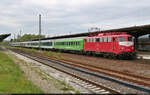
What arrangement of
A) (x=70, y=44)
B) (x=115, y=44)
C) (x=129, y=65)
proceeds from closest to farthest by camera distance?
(x=129, y=65) → (x=115, y=44) → (x=70, y=44)

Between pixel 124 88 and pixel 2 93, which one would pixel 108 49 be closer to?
pixel 124 88

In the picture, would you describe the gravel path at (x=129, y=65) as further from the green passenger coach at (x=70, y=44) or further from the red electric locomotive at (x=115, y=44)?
the green passenger coach at (x=70, y=44)

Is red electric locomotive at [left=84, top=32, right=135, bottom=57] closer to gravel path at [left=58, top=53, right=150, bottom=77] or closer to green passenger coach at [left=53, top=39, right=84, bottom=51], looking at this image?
gravel path at [left=58, top=53, right=150, bottom=77]

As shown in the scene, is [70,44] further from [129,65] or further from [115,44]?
[129,65]

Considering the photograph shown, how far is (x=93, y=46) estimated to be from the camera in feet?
85.8

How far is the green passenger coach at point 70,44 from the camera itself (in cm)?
3086

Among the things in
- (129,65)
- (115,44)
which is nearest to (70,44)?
(115,44)

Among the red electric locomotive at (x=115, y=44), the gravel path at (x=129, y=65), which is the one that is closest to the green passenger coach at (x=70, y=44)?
the red electric locomotive at (x=115, y=44)

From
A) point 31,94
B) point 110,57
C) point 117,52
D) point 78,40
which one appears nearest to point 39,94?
point 31,94

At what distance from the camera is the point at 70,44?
1396 inches

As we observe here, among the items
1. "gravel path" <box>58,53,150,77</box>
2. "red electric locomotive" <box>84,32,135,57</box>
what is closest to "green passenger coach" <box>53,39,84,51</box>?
"red electric locomotive" <box>84,32,135,57</box>

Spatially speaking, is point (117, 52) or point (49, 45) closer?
point (117, 52)

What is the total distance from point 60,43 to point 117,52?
69.2 ft

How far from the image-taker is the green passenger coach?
30859 mm
